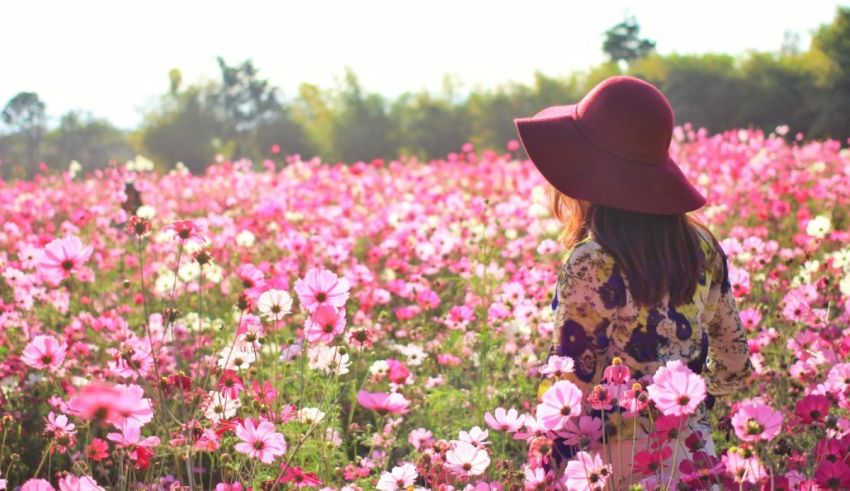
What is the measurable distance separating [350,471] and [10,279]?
2097mm

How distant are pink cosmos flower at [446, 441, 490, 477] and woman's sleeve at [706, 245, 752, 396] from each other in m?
0.70

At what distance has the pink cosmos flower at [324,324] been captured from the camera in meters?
1.88

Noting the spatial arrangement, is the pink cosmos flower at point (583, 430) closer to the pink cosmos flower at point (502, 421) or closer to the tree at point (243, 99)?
the pink cosmos flower at point (502, 421)

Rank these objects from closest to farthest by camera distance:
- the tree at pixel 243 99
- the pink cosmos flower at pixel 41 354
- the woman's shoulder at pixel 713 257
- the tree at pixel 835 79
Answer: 1. the woman's shoulder at pixel 713 257
2. the pink cosmos flower at pixel 41 354
3. the tree at pixel 835 79
4. the tree at pixel 243 99

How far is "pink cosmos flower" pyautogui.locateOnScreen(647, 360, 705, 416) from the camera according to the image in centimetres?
142

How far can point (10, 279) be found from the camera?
3.65m

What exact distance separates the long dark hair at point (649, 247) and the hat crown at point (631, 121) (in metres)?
0.13

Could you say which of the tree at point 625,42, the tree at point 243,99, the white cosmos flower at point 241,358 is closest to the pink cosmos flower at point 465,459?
the white cosmos flower at point 241,358

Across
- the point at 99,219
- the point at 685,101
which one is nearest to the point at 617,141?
the point at 99,219

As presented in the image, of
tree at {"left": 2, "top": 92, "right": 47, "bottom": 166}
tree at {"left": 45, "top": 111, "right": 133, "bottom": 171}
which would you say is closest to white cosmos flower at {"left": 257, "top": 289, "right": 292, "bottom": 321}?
tree at {"left": 2, "top": 92, "right": 47, "bottom": 166}

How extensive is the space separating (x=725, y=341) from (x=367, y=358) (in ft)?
5.52

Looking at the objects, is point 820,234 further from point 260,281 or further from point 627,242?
point 260,281

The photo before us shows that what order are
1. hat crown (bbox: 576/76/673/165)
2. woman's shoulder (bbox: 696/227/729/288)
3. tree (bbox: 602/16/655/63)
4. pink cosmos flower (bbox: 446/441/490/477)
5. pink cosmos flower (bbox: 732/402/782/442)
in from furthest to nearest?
1. tree (bbox: 602/16/655/63)
2. woman's shoulder (bbox: 696/227/729/288)
3. hat crown (bbox: 576/76/673/165)
4. pink cosmos flower (bbox: 446/441/490/477)
5. pink cosmos flower (bbox: 732/402/782/442)

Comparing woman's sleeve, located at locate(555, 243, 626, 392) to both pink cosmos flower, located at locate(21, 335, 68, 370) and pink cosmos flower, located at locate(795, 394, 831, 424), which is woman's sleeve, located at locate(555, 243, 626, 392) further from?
pink cosmos flower, located at locate(21, 335, 68, 370)
